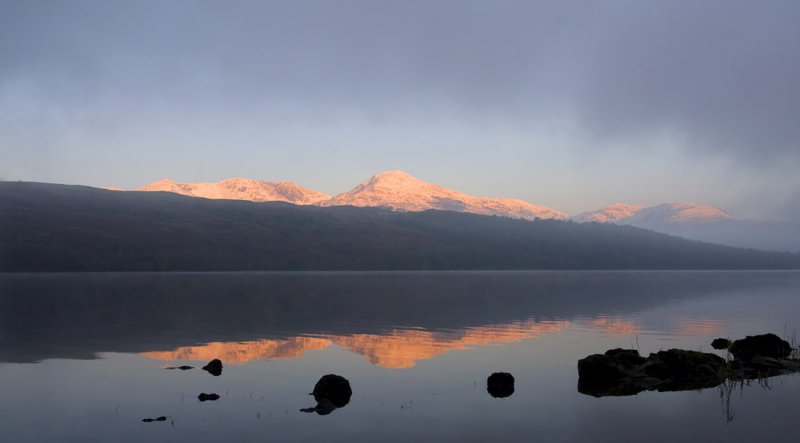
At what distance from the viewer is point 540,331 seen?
2032 inches

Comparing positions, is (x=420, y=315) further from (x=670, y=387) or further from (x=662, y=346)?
(x=670, y=387)

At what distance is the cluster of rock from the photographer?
94.1 ft

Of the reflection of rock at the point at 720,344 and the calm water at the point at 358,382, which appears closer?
the calm water at the point at 358,382

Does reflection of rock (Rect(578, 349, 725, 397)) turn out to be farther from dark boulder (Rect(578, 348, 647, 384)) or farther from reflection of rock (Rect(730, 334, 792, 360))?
reflection of rock (Rect(730, 334, 792, 360))

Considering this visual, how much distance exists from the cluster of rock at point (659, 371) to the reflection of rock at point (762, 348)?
2795 mm

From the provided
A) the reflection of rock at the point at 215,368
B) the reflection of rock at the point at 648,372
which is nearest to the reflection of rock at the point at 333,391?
the reflection of rock at the point at 215,368

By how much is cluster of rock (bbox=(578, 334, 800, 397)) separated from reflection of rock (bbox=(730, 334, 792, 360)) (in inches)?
110

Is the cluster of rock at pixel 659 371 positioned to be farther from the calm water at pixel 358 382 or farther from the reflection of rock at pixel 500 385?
the reflection of rock at pixel 500 385

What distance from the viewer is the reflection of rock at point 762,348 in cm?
3703

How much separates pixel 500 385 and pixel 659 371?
8.82m

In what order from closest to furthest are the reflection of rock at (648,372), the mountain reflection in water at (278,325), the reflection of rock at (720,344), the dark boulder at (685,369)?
the reflection of rock at (648,372) → the dark boulder at (685,369) → the mountain reflection in water at (278,325) → the reflection of rock at (720,344)

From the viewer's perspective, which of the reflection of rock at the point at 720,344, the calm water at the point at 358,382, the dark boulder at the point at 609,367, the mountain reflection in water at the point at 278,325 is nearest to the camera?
the calm water at the point at 358,382

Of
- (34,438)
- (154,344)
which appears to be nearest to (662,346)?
(154,344)

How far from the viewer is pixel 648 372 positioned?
30.5 meters
